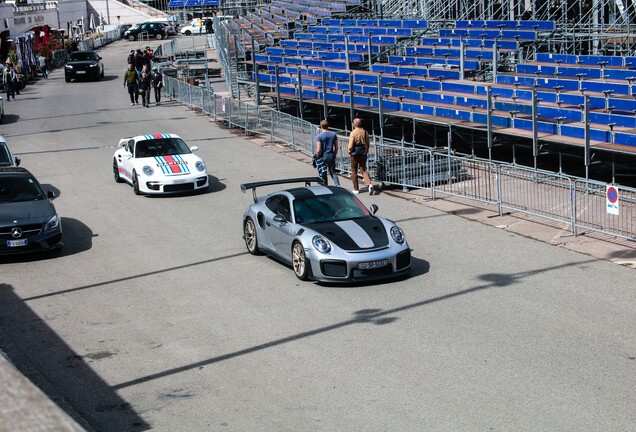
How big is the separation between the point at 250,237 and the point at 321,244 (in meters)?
2.63

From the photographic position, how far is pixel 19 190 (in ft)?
60.0

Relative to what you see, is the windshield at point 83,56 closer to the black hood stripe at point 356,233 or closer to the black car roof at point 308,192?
the black car roof at point 308,192

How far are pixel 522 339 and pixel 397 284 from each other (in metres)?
3.15

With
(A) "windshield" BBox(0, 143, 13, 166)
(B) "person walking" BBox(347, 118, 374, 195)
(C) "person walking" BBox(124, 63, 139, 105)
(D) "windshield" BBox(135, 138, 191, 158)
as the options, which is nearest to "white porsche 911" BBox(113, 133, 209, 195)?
(D) "windshield" BBox(135, 138, 191, 158)

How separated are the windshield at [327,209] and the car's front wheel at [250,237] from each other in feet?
4.18

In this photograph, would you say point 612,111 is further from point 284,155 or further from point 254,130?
point 254,130

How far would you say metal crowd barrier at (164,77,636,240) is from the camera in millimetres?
16562

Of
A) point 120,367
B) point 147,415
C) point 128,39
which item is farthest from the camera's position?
point 128,39

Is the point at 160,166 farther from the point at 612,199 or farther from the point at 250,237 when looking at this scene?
the point at 612,199

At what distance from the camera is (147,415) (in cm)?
977

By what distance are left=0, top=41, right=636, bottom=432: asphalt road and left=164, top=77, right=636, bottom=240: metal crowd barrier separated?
1.07 metres

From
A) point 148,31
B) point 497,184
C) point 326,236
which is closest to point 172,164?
point 497,184

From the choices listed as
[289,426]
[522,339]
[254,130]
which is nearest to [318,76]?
[254,130]

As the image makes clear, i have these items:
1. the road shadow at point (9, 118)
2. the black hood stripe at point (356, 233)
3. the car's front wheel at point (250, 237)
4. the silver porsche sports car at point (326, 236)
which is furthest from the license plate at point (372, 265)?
the road shadow at point (9, 118)
